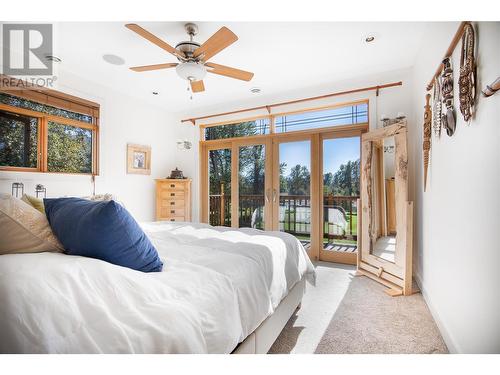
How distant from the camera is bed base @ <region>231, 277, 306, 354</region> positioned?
3.67 feet

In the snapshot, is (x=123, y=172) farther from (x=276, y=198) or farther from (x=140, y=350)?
(x=140, y=350)

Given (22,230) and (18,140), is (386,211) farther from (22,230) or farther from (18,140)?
(18,140)

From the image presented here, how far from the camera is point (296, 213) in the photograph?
12.4 feet

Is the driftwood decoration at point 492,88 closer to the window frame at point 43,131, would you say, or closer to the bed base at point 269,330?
the bed base at point 269,330

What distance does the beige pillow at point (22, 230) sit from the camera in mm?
905

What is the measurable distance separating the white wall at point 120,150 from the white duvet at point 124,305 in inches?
108

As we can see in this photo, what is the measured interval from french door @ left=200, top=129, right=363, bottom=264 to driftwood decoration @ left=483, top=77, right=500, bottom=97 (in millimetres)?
2392

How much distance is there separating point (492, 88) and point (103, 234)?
1.68 m

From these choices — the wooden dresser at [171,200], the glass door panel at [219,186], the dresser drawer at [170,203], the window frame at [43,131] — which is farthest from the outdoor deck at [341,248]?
the window frame at [43,131]

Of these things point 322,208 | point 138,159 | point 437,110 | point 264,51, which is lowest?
point 322,208

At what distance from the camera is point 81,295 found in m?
0.67

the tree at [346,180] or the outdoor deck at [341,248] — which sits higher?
the tree at [346,180]

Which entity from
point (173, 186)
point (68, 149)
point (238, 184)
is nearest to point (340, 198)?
point (238, 184)
